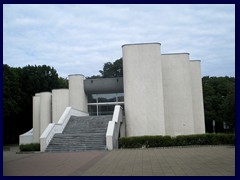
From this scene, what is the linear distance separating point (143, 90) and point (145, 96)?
565 millimetres

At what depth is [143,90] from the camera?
29469mm

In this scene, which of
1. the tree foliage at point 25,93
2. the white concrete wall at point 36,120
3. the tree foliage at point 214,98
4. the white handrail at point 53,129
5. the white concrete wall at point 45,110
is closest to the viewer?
the white handrail at point 53,129

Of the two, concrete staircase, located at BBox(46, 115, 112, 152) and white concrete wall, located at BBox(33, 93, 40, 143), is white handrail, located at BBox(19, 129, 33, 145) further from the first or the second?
Answer: concrete staircase, located at BBox(46, 115, 112, 152)

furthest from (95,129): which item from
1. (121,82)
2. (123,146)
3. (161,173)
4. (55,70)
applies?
(55,70)

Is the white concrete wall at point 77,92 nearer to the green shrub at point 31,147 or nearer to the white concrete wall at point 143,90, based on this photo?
the white concrete wall at point 143,90

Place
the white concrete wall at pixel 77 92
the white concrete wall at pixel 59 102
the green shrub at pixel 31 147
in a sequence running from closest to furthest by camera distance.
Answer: the green shrub at pixel 31 147
the white concrete wall at pixel 77 92
the white concrete wall at pixel 59 102

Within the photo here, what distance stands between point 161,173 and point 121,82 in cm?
2343

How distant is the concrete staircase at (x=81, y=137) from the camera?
23.0 metres

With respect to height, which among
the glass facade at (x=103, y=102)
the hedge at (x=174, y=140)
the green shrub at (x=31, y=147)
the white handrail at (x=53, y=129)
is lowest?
the green shrub at (x=31, y=147)

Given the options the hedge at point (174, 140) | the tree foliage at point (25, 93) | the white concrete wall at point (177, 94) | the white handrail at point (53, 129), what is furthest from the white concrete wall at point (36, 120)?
the hedge at point (174, 140)

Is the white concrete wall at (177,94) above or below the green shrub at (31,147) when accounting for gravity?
above

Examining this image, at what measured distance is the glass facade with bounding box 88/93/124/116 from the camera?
35.5 metres

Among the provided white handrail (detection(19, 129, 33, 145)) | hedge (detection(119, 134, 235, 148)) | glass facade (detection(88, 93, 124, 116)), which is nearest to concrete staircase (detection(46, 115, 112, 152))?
hedge (detection(119, 134, 235, 148))
